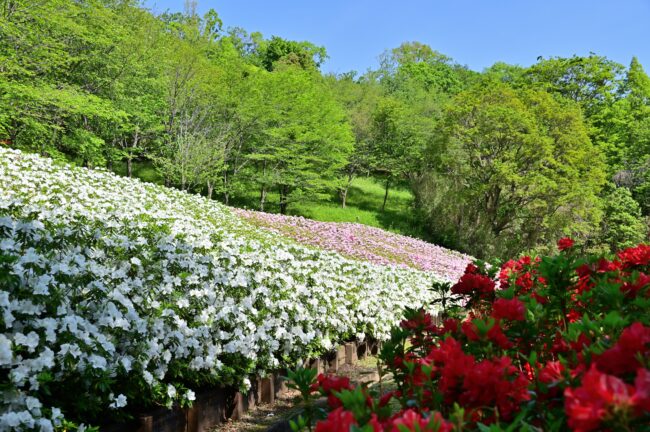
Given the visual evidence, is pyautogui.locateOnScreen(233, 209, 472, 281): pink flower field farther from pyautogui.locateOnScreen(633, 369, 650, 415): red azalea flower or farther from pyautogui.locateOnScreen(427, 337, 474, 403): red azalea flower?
pyautogui.locateOnScreen(633, 369, 650, 415): red azalea flower

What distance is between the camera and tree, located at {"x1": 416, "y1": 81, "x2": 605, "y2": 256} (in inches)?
703

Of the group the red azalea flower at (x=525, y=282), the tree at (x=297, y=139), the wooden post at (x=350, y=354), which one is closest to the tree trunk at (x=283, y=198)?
the tree at (x=297, y=139)

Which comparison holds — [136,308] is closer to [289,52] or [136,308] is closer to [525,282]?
[525,282]

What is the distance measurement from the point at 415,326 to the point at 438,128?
63.5ft

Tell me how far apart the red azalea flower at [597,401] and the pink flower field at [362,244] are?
10.9 meters

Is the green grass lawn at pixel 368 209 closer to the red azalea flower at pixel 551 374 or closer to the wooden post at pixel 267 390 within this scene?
the wooden post at pixel 267 390

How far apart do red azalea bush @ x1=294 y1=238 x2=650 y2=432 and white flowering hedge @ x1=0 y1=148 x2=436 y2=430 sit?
1677 millimetres

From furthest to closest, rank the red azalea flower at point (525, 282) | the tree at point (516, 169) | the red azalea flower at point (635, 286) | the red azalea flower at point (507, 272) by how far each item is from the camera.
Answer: the tree at point (516, 169)
the red azalea flower at point (507, 272)
the red azalea flower at point (525, 282)
the red azalea flower at point (635, 286)

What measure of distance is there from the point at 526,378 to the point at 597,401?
786mm

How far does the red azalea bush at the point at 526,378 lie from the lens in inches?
35.0

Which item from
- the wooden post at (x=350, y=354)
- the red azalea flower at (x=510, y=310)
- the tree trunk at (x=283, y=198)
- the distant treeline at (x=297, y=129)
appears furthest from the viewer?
the tree trunk at (x=283, y=198)

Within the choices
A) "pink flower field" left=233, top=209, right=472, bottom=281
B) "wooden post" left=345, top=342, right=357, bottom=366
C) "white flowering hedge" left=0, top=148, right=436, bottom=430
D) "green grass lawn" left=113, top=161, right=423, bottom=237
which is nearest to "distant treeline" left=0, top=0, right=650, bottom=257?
"green grass lawn" left=113, top=161, right=423, bottom=237

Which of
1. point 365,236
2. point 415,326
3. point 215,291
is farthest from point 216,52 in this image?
point 415,326

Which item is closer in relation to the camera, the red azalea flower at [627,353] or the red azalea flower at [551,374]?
the red azalea flower at [627,353]
